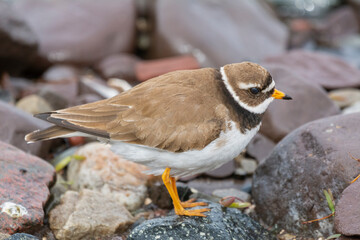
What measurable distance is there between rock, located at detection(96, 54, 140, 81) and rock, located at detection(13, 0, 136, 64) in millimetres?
471

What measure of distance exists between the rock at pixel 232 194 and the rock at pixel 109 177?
3.39 ft

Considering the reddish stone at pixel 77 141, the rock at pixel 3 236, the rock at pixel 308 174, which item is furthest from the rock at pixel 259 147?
the rock at pixel 3 236

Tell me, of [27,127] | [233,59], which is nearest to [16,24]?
[27,127]

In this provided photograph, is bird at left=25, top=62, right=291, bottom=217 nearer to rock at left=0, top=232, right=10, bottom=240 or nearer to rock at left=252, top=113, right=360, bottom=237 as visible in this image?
rock at left=252, top=113, right=360, bottom=237

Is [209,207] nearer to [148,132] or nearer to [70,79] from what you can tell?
[148,132]

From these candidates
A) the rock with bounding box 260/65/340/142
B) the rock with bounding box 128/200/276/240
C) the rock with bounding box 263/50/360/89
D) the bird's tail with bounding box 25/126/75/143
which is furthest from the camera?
the rock with bounding box 263/50/360/89

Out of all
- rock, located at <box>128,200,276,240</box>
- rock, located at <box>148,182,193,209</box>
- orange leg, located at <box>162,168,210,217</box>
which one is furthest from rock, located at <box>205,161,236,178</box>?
orange leg, located at <box>162,168,210,217</box>

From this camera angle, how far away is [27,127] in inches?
291

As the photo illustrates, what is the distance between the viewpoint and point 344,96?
383 inches

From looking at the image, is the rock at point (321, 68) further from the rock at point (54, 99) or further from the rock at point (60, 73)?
the rock at point (60, 73)

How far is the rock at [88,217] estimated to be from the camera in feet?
18.8

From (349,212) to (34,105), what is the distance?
594cm

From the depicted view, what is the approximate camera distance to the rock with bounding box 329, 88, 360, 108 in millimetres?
9406

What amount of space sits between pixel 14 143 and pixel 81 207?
1.94 m
